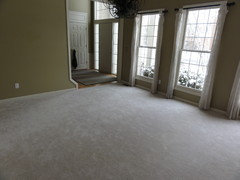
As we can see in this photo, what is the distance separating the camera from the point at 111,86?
17.9 feet

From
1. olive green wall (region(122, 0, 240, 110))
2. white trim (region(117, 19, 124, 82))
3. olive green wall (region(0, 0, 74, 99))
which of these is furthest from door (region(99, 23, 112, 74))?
olive green wall (region(0, 0, 74, 99))

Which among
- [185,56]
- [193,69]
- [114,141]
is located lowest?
[114,141]

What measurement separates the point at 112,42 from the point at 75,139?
5069 millimetres

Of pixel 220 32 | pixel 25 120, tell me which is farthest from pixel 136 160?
pixel 220 32

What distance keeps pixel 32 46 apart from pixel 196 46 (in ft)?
12.8

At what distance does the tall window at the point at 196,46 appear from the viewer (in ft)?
12.0

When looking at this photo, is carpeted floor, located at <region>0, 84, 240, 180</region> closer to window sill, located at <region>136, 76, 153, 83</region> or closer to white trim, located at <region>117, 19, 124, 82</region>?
window sill, located at <region>136, 76, 153, 83</region>

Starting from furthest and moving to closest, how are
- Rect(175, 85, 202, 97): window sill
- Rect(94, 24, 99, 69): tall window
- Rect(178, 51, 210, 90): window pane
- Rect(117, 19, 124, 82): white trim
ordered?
Rect(94, 24, 99, 69): tall window
Rect(117, 19, 124, 82): white trim
Rect(175, 85, 202, 97): window sill
Rect(178, 51, 210, 90): window pane

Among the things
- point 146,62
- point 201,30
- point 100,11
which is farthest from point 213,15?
point 100,11

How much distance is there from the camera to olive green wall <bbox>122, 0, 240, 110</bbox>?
3297 millimetres

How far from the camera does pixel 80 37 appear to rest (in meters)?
7.56

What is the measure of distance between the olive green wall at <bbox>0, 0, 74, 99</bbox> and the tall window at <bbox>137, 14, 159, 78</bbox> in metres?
2.23

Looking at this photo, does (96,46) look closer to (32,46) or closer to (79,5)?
(79,5)

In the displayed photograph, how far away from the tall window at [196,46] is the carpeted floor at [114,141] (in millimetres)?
706
